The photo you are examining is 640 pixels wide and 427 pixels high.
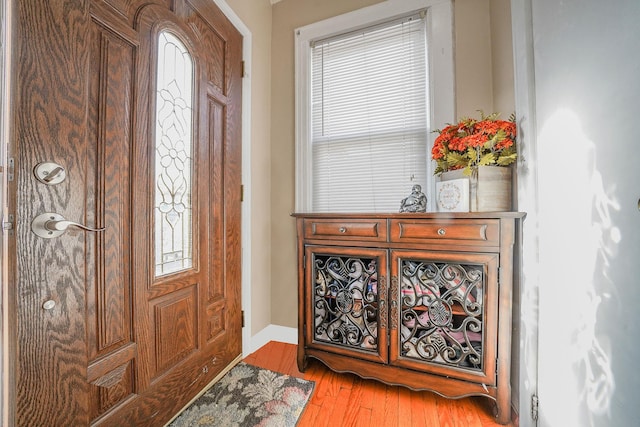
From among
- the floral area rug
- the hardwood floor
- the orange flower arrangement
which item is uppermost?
the orange flower arrangement

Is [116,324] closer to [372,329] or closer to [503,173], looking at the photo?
[372,329]

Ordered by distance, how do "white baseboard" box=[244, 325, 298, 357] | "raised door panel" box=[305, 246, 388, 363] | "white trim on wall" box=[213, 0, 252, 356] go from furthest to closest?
"white baseboard" box=[244, 325, 298, 357] → "white trim on wall" box=[213, 0, 252, 356] → "raised door panel" box=[305, 246, 388, 363]

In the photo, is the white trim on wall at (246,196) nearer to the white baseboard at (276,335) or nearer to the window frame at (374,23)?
the white baseboard at (276,335)

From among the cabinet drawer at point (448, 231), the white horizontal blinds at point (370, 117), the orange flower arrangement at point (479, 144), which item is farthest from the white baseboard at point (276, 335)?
the orange flower arrangement at point (479, 144)

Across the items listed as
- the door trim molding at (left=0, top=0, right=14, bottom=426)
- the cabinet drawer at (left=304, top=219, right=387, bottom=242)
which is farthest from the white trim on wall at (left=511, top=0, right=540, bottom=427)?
the door trim molding at (left=0, top=0, right=14, bottom=426)

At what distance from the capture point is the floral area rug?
1.20 meters

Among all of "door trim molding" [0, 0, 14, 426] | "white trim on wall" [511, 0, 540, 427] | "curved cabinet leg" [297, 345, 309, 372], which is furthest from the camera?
"curved cabinet leg" [297, 345, 309, 372]

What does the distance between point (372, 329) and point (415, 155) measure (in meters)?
1.15

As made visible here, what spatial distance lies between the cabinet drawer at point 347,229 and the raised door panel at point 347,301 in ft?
0.23

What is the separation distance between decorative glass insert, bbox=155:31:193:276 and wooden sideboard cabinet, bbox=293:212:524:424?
0.65m

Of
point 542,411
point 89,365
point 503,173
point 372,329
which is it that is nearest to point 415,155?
point 503,173

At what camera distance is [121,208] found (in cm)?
101

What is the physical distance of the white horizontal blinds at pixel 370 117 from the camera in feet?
5.77

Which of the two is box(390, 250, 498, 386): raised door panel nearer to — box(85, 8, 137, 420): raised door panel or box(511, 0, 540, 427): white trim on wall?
box(511, 0, 540, 427): white trim on wall
